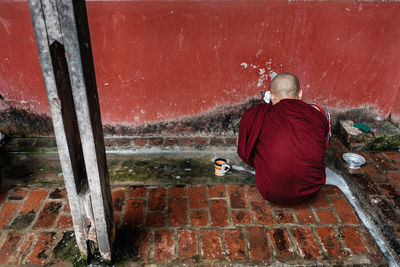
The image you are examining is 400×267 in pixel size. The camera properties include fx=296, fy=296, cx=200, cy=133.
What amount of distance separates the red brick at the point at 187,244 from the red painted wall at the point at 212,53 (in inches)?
60.9

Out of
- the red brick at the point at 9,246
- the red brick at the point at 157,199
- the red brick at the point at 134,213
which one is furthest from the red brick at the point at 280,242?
the red brick at the point at 9,246

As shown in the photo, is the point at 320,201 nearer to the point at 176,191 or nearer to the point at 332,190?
the point at 332,190

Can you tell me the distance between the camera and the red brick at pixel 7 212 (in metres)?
2.54

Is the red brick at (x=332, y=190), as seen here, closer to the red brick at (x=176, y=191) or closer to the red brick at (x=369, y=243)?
the red brick at (x=369, y=243)

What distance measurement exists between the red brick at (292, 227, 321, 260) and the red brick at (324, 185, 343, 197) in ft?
1.96

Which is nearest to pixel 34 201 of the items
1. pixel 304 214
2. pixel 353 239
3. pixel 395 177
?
pixel 304 214

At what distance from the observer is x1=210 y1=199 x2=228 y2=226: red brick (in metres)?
2.55

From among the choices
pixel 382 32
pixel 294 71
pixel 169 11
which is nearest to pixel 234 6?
pixel 169 11

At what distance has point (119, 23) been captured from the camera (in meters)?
3.05

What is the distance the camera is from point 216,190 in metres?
2.90

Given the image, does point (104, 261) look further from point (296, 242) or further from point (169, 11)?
point (169, 11)

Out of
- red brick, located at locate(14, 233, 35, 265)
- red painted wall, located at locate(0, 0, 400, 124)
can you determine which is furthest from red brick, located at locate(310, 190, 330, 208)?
red brick, located at locate(14, 233, 35, 265)

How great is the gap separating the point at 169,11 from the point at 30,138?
2.27 meters

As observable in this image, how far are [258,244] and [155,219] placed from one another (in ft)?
2.91
